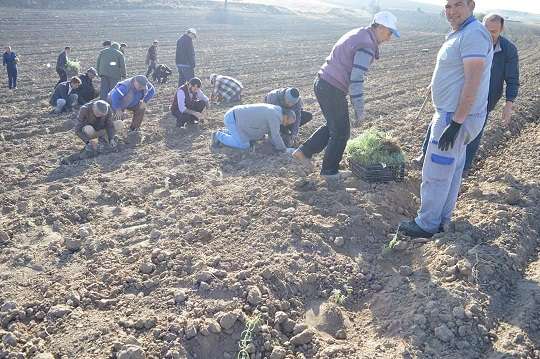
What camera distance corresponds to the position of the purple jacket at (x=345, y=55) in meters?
4.97

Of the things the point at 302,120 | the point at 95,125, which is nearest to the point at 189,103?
the point at 95,125

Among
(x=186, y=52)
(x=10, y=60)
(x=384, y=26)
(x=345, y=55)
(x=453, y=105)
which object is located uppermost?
(x=384, y=26)

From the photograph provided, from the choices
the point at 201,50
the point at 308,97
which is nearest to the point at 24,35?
the point at 201,50

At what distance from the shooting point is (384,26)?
16.0 ft

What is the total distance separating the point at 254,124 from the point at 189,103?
79.5 inches

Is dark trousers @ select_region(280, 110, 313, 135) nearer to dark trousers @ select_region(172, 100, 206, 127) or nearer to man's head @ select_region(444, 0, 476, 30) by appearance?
dark trousers @ select_region(172, 100, 206, 127)

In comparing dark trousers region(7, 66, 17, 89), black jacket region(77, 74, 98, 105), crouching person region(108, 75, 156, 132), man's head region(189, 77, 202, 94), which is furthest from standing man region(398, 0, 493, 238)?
dark trousers region(7, 66, 17, 89)

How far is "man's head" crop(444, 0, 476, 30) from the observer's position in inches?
147

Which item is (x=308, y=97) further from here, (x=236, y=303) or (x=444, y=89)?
(x=236, y=303)

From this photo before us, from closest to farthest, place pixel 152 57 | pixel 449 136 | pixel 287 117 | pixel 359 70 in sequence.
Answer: pixel 449 136, pixel 359 70, pixel 287 117, pixel 152 57

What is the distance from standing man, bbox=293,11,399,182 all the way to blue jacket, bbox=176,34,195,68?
5486mm

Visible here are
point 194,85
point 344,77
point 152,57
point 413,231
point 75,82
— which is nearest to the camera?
point 413,231

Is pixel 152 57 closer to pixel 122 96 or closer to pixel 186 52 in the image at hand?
pixel 186 52

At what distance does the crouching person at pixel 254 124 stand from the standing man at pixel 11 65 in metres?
6.52
